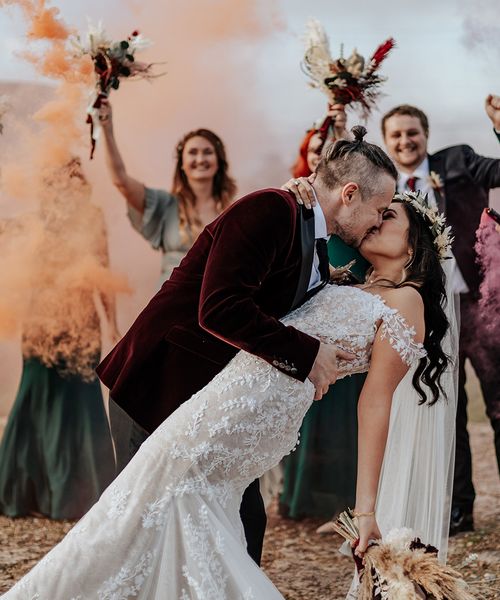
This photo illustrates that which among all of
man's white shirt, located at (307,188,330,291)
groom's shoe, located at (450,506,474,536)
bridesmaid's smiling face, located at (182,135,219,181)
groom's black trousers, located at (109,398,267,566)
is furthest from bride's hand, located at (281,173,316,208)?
groom's shoe, located at (450,506,474,536)

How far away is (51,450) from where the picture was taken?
17.1 feet

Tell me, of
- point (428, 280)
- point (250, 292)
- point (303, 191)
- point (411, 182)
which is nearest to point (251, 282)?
point (250, 292)

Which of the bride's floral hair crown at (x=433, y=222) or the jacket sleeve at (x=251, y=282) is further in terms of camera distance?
the bride's floral hair crown at (x=433, y=222)

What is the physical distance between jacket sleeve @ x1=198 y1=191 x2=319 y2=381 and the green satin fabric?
310 centimetres

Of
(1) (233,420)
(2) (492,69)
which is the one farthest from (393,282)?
(2) (492,69)

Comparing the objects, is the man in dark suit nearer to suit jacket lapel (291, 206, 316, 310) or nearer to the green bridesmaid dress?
the green bridesmaid dress

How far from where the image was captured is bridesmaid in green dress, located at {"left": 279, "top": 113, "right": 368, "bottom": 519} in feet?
17.1

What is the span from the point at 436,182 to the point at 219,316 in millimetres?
3031

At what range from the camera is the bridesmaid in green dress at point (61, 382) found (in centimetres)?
518

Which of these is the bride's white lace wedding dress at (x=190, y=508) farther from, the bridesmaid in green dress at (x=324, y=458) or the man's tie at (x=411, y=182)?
the bridesmaid in green dress at (x=324, y=458)

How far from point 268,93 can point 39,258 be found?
67.8 inches

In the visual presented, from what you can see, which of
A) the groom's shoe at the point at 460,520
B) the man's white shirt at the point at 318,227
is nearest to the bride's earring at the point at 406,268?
the man's white shirt at the point at 318,227

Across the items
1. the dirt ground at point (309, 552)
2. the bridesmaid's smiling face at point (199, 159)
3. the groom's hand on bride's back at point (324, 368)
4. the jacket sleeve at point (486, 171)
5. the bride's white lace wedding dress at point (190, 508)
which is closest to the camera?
the bride's white lace wedding dress at point (190, 508)

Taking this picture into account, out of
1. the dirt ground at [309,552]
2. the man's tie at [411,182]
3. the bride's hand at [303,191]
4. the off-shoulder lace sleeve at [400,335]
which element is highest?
the man's tie at [411,182]
